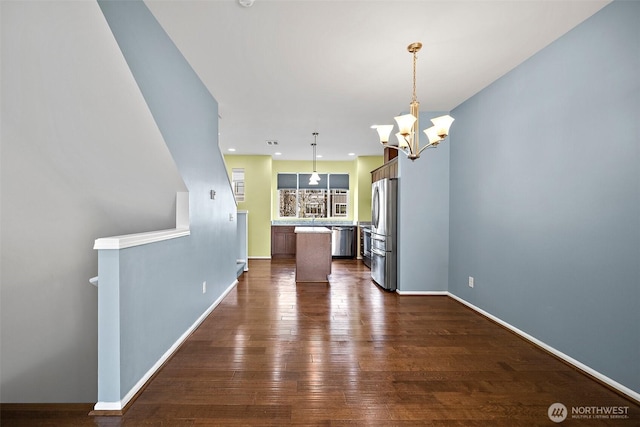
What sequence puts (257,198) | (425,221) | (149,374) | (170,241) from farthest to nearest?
(257,198) → (425,221) → (170,241) → (149,374)

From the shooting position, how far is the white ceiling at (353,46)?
86.8 inches

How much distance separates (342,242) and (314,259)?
2.73m

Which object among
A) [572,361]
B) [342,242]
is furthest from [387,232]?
[342,242]

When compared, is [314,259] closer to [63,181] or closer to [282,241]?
[282,241]

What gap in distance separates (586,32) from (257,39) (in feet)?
8.61

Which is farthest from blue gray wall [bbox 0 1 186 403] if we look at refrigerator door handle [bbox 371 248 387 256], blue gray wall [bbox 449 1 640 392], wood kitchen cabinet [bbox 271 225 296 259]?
wood kitchen cabinet [bbox 271 225 296 259]

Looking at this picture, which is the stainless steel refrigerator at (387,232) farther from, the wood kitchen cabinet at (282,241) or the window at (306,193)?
the window at (306,193)

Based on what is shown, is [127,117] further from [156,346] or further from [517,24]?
[517,24]

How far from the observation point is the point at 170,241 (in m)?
2.54

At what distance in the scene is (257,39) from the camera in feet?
8.46

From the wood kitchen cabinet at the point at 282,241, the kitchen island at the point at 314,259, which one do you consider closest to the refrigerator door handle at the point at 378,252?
the kitchen island at the point at 314,259

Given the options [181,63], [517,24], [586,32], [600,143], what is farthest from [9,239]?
[586,32]

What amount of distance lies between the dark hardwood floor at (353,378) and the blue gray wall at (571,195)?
13.9 inches

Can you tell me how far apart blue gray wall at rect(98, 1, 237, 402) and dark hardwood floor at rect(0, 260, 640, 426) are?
0.28 metres
